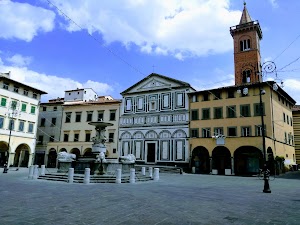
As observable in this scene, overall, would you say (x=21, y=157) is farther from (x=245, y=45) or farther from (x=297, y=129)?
(x=297, y=129)

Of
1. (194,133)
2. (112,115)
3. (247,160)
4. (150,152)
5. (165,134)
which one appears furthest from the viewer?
(112,115)

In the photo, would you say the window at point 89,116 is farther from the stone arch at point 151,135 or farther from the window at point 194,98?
the window at point 194,98

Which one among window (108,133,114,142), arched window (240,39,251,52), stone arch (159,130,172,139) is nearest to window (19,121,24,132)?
window (108,133,114,142)

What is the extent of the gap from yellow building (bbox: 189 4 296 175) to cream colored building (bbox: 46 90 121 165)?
522 inches

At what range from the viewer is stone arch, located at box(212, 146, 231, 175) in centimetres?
3284

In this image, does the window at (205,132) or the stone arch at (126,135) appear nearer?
the window at (205,132)

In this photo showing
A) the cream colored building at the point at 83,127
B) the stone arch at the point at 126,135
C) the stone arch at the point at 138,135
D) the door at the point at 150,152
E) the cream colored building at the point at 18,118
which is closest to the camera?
the cream colored building at the point at 18,118

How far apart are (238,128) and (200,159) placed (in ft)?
23.7

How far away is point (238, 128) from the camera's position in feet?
105

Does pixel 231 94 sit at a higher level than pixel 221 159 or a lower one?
higher

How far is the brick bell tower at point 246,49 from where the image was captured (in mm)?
42438

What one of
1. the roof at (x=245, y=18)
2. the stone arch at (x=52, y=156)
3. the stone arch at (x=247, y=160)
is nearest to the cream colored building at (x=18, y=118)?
the stone arch at (x=52, y=156)

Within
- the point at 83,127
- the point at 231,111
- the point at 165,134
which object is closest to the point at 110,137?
the point at 83,127

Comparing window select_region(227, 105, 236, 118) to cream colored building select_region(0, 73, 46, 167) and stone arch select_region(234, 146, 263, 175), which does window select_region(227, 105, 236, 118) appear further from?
cream colored building select_region(0, 73, 46, 167)
